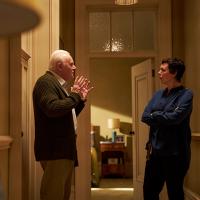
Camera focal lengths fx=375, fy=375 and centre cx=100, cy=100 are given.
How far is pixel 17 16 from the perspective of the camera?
54 centimetres

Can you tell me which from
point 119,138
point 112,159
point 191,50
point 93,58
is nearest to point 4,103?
point 191,50

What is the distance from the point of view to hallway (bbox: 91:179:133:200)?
5.51 metres

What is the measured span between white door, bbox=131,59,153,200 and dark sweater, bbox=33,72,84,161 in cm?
264

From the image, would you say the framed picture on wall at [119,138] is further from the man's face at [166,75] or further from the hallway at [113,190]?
the man's face at [166,75]

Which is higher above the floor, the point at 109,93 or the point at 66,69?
the point at 109,93

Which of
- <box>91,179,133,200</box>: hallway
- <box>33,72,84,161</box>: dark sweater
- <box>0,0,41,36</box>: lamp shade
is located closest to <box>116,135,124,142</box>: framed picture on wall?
<box>91,179,133,200</box>: hallway

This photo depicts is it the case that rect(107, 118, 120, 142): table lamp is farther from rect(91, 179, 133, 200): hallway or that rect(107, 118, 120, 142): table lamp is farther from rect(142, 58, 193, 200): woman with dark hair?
rect(142, 58, 193, 200): woman with dark hair

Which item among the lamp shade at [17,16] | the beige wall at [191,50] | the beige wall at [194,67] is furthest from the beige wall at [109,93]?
the lamp shade at [17,16]

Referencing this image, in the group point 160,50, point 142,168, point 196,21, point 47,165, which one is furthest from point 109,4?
point 47,165

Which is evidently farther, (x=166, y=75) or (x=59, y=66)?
(x=166, y=75)

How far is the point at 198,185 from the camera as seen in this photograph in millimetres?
3904

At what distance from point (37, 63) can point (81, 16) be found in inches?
56.3

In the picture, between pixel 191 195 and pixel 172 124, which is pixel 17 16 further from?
pixel 191 195

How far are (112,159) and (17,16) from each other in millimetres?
7320
